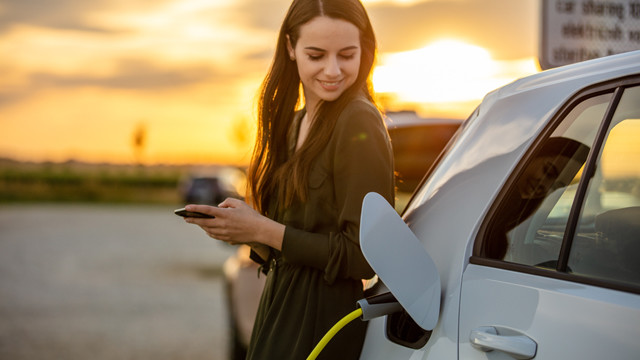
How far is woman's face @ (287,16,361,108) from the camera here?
205 cm

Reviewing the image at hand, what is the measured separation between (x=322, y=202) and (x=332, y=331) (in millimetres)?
376

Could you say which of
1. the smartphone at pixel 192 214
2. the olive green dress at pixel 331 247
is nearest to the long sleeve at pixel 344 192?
the olive green dress at pixel 331 247

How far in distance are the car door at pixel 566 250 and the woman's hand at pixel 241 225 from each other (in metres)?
0.57

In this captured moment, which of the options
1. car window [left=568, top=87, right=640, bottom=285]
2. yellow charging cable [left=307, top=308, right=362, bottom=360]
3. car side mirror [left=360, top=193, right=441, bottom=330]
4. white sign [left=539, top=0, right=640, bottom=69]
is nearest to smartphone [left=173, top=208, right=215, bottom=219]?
yellow charging cable [left=307, top=308, right=362, bottom=360]

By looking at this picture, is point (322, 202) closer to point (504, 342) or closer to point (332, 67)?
point (332, 67)

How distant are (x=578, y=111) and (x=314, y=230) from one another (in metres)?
0.76

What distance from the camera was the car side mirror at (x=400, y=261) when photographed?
5.21 feet

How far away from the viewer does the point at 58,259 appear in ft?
43.2

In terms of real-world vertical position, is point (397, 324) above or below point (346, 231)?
below

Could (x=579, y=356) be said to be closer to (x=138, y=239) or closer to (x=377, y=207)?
(x=377, y=207)

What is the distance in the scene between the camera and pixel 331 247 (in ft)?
6.29

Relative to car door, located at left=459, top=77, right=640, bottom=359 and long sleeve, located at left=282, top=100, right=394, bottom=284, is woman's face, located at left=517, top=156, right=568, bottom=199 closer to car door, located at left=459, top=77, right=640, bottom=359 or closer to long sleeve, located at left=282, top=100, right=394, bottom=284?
car door, located at left=459, top=77, right=640, bottom=359

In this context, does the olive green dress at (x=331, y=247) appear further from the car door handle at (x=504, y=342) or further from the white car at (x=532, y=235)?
the car door handle at (x=504, y=342)

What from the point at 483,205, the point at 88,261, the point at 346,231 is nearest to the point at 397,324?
the point at 346,231
